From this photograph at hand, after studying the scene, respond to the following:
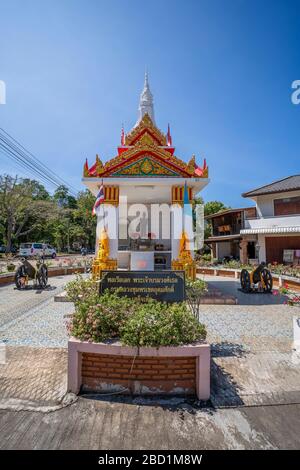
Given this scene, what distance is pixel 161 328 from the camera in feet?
10.7

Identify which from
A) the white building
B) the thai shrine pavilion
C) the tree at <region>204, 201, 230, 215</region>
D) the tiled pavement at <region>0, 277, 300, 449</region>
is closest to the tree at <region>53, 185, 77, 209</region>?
the tree at <region>204, 201, 230, 215</region>

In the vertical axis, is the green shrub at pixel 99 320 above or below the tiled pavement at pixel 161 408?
above

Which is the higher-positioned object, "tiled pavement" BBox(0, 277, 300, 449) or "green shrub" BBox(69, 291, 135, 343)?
"green shrub" BBox(69, 291, 135, 343)

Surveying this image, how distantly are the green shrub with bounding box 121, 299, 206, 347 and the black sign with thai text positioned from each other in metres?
0.61

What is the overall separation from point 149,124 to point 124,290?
9.67 meters

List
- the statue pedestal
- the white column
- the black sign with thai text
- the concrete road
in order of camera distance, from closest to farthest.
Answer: the concrete road < the black sign with thai text < the statue pedestal < the white column

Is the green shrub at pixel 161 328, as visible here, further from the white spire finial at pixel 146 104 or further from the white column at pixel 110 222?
the white spire finial at pixel 146 104

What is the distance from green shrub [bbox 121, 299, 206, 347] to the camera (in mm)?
3203

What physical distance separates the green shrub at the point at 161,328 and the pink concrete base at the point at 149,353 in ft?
0.28

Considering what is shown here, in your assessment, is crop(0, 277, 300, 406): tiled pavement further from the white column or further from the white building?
the white building

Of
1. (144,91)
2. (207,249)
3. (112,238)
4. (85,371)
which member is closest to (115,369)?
(85,371)

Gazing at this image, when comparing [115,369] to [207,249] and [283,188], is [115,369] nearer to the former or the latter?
[283,188]

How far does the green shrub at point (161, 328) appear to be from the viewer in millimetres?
3203

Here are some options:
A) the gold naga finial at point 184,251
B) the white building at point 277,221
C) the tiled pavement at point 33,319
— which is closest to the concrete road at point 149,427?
the tiled pavement at point 33,319
